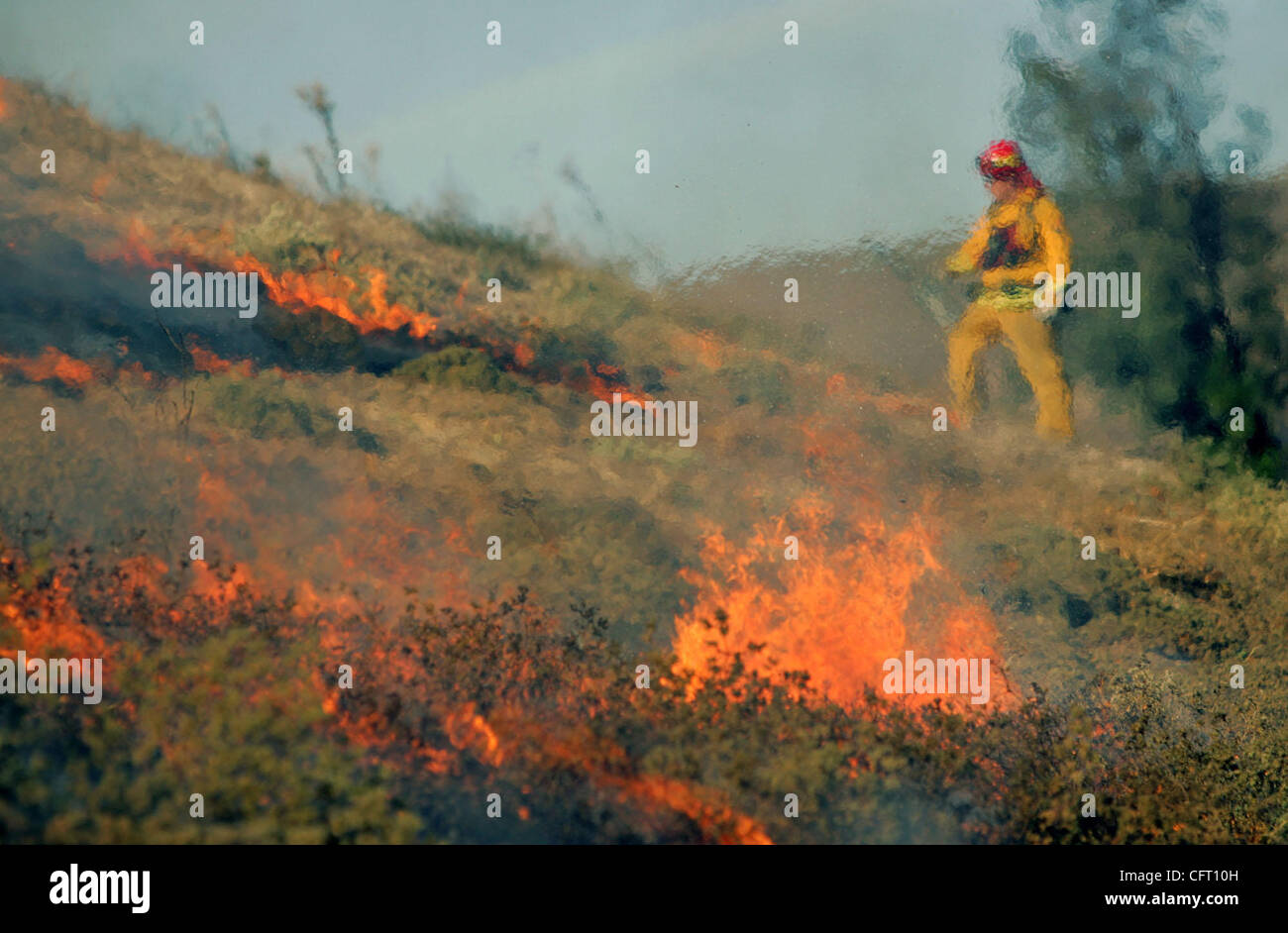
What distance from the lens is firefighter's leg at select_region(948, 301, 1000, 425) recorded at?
31.2 feet

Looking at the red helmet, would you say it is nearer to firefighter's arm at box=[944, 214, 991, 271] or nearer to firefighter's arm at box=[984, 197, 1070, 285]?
firefighter's arm at box=[984, 197, 1070, 285]

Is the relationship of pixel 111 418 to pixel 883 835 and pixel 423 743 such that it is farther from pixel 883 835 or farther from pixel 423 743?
pixel 883 835

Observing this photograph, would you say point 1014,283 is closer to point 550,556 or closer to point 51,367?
point 550,556

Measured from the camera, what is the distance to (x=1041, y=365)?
9.58 meters

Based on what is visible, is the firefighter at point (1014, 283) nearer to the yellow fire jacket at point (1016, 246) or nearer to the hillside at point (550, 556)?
the yellow fire jacket at point (1016, 246)

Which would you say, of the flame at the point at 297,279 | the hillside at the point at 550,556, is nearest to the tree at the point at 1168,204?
the hillside at the point at 550,556

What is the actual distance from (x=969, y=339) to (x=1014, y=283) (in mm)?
560

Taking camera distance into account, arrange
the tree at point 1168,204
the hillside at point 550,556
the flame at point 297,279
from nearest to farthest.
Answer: the hillside at point 550,556 → the flame at point 297,279 → the tree at point 1168,204

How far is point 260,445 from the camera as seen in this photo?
8.10 meters

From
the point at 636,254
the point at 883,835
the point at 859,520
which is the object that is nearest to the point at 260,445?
the point at 636,254

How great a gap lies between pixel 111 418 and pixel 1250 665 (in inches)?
342

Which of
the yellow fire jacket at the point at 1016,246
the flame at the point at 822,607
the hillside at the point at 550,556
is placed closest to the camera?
the hillside at the point at 550,556

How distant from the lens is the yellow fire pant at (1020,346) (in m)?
Answer: 9.52

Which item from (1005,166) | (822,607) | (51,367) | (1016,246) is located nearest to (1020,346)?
(1016,246)
